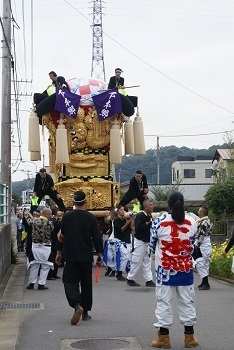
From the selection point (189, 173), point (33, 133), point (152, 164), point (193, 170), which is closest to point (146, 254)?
point (33, 133)

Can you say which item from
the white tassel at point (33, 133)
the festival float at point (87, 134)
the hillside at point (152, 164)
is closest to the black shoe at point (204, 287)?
the festival float at point (87, 134)

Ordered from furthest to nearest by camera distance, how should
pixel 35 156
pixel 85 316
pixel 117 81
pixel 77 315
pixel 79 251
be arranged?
1. pixel 35 156
2. pixel 117 81
3. pixel 85 316
4. pixel 79 251
5. pixel 77 315

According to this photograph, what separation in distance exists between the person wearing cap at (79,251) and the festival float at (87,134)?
884cm

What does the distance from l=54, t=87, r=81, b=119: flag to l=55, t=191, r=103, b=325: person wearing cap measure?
29.9ft

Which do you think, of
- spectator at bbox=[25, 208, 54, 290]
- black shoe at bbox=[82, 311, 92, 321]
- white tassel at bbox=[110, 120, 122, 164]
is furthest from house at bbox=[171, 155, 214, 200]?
black shoe at bbox=[82, 311, 92, 321]

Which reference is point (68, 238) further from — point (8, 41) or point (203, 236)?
point (8, 41)

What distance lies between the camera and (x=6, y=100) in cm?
2209

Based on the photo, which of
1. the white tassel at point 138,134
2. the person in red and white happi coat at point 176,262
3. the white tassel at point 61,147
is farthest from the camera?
the white tassel at point 138,134

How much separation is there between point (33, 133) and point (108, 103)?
93.0 inches

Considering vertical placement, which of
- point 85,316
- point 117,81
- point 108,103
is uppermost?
point 117,81

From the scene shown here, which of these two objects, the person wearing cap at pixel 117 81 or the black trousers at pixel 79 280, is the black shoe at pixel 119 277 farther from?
the black trousers at pixel 79 280

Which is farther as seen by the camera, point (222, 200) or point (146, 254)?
point (222, 200)

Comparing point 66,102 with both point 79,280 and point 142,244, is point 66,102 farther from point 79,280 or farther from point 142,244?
point 79,280

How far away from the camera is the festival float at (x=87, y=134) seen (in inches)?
751
